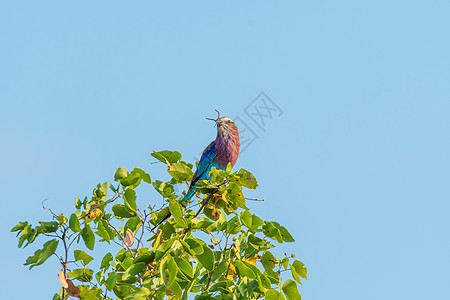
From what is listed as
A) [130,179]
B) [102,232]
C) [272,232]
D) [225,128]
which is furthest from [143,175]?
[225,128]

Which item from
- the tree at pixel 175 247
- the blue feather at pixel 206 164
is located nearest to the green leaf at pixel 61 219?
the tree at pixel 175 247

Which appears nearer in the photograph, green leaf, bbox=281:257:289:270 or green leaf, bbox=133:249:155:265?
green leaf, bbox=133:249:155:265

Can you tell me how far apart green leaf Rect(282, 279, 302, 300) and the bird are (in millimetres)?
2726

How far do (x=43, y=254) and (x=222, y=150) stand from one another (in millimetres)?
3117

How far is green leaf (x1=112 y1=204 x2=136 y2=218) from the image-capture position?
459 centimetres

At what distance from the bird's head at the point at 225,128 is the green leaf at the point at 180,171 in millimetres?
2096

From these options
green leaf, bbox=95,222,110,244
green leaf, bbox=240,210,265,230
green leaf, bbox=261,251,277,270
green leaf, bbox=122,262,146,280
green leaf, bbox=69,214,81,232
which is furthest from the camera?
green leaf, bbox=95,222,110,244

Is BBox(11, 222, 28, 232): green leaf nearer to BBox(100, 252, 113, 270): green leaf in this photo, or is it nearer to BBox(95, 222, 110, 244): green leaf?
BBox(95, 222, 110, 244): green leaf

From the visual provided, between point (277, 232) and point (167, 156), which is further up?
point (277, 232)

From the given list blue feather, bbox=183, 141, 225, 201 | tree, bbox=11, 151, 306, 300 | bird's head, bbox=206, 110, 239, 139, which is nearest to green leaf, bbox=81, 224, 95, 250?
tree, bbox=11, 151, 306, 300

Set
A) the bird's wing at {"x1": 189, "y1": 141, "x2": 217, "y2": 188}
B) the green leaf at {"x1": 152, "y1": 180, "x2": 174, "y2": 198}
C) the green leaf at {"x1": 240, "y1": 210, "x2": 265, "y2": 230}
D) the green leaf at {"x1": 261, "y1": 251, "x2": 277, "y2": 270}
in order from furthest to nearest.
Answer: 1. the bird's wing at {"x1": 189, "y1": 141, "x2": 217, "y2": 188}
2. the green leaf at {"x1": 152, "y1": 180, "x2": 174, "y2": 198}
3. the green leaf at {"x1": 261, "y1": 251, "x2": 277, "y2": 270}
4. the green leaf at {"x1": 240, "y1": 210, "x2": 265, "y2": 230}

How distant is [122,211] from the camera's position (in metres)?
4.61

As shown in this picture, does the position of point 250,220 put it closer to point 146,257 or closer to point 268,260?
point 268,260

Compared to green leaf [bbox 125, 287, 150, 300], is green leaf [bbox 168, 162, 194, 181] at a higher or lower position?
higher
